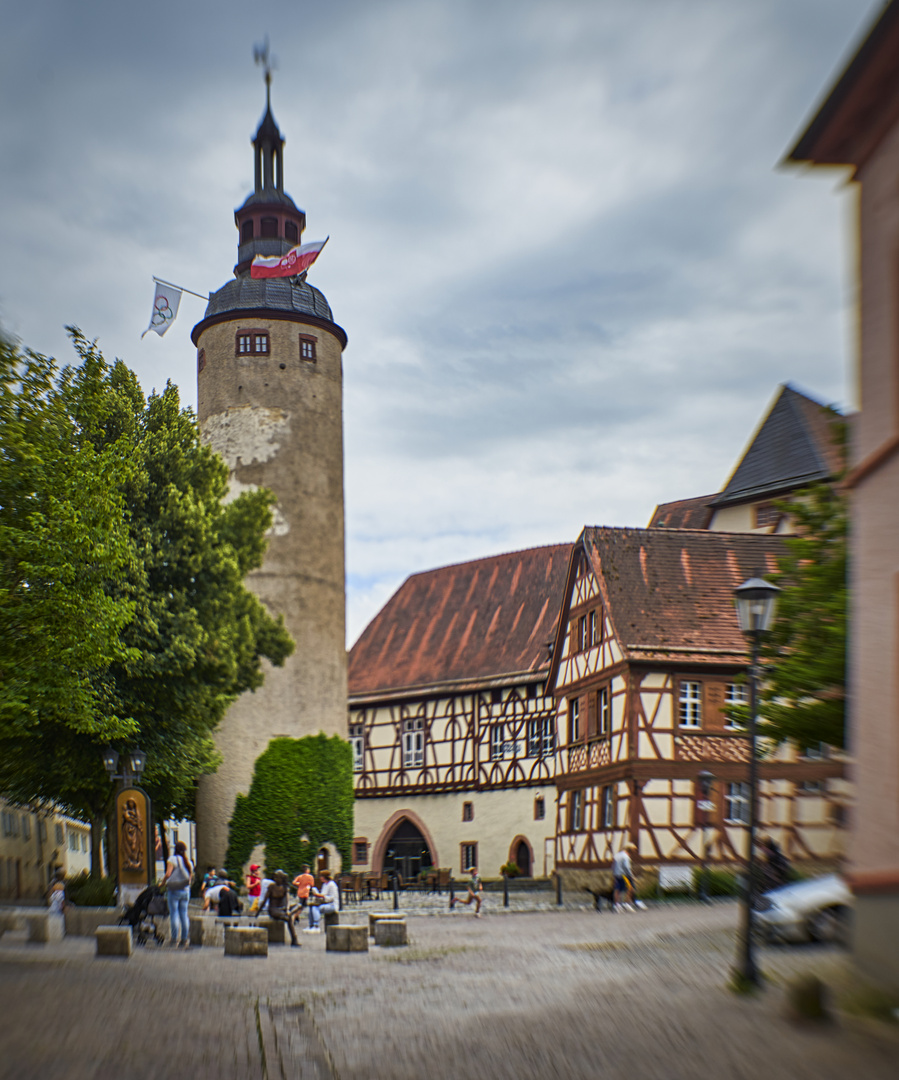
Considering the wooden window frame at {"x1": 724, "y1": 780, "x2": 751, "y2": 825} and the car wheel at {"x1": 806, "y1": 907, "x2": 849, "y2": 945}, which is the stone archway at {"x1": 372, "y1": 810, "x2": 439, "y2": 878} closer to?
the wooden window frame at {"x1": 724, "y1": 780, "x2": 751, "y2": 825}

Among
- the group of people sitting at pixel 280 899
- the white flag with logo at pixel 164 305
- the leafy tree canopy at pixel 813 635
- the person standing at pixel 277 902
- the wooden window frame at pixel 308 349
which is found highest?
the white flag with logo at pixel 164 305

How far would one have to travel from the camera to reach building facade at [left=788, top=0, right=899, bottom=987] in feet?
32.7

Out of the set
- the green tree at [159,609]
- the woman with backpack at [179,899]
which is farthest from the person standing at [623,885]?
the woman with backpack at [179,899]

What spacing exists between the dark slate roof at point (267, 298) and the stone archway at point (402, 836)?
60.4 feet

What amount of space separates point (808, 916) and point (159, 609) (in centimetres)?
1487

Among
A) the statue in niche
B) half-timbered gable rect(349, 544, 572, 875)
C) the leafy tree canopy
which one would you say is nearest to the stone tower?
half-timbered gable rect(349, 544, 572, 875)

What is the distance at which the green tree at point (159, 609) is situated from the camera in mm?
25250

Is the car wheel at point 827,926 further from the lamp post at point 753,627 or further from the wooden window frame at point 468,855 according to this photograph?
the wooden window frame at point 468,855

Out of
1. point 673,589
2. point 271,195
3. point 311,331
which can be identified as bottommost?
point 673,589

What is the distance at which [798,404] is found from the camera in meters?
41.6

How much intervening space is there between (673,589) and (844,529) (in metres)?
16.0

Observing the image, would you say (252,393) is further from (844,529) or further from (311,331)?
(844,529)

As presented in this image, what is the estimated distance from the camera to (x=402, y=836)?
49531mm

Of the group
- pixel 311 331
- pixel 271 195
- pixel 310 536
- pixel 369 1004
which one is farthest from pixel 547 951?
pixel 271 195
